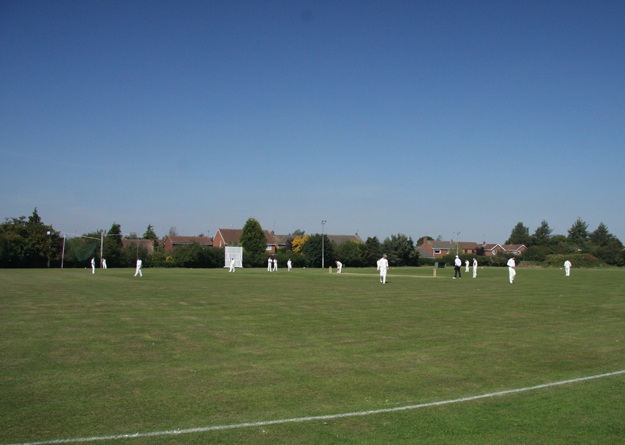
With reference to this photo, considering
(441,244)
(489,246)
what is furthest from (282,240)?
(489,246)

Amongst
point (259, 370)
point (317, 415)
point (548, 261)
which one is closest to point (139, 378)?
point (259, 370)

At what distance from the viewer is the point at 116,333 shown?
37.4 ft

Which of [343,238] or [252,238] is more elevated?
[343,238]

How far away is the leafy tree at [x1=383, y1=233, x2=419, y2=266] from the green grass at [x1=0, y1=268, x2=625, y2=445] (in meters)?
81.3

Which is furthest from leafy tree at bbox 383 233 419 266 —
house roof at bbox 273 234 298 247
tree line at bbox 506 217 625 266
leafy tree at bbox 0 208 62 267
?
leafy tree at bbox 0 208 62 267

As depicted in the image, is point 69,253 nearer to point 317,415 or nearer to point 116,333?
point 116,333

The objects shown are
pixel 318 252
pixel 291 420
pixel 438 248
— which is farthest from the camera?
pixel 438 248

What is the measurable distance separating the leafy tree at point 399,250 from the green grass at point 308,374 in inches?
3200

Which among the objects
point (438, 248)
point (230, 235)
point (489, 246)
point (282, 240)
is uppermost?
point (230, 235)

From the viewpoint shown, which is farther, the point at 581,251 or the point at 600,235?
the point at 600,235

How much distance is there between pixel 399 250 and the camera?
96750 mm

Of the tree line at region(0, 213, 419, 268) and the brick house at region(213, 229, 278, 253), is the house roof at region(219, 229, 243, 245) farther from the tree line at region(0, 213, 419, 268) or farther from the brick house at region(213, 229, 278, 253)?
the tree line at region(0, 213, 419, 268)

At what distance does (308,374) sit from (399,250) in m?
90.6

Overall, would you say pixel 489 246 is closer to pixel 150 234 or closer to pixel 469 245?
pixel 469 245
